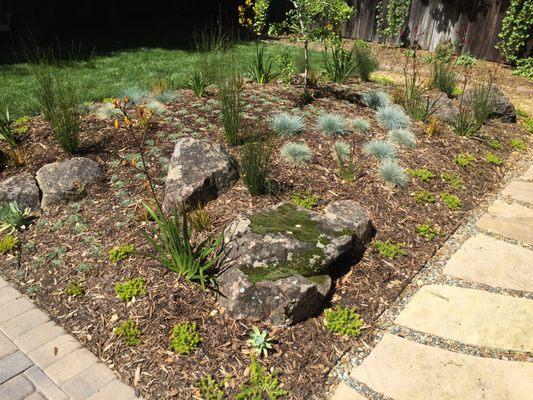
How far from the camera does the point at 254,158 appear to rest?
363cm

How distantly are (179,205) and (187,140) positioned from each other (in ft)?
2.28

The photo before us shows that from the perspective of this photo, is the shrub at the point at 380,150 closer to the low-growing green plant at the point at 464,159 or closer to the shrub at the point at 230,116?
the low-growing green plant at the point at 464,159

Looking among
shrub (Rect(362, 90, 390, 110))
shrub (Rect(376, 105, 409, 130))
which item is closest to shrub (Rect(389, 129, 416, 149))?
shrub (Rect(376, 105, 409, 130))

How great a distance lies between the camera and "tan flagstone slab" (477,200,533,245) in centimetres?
385

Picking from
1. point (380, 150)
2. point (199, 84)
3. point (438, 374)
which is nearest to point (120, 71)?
point (199, 84)

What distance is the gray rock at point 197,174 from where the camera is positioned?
363 cm

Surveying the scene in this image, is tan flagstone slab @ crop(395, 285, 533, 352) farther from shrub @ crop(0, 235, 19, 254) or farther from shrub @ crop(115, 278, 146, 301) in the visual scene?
shrub @ crop(0, 235, 19, 254)

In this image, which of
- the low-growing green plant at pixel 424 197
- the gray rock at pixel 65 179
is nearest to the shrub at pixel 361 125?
the low-growing green plant at pixel 424 197

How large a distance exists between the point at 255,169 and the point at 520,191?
Result: 293 cm

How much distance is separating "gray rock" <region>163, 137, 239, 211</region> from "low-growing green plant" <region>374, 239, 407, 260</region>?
140 cm

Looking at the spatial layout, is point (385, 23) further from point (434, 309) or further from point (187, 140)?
point (434, 309)

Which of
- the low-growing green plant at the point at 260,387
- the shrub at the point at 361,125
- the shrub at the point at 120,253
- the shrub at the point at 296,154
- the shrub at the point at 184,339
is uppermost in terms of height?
the shrub at the point at 361,125

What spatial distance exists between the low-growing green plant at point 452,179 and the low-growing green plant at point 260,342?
9.02ft

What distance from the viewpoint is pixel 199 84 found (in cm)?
567
